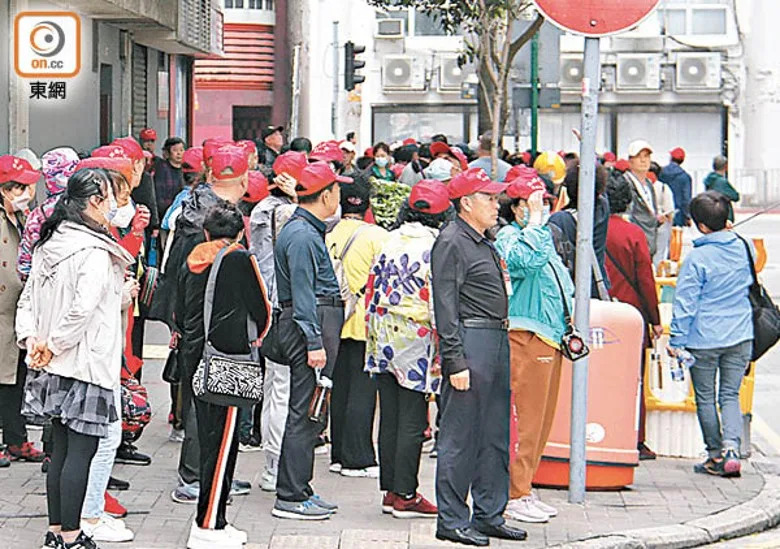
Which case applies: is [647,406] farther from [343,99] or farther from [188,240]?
[343,99]

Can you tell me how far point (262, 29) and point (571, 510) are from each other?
3155cm

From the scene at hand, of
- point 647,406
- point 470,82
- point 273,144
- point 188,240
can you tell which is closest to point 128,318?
point 188,240

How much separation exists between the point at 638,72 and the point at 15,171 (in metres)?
32.6

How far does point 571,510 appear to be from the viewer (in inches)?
344

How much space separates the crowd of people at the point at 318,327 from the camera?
23.8 feet

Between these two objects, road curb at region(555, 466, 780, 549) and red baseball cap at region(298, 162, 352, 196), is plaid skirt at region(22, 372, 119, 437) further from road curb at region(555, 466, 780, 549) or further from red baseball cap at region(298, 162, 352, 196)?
road curb at region(555, 466, 780, 549)

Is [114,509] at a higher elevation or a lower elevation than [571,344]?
lower

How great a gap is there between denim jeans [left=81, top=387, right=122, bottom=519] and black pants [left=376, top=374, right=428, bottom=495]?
1.57m

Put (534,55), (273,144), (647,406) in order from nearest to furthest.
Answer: (647,406) < (273,144) < (534,55)

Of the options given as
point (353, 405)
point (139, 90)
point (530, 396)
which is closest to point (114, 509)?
point (353, 405)

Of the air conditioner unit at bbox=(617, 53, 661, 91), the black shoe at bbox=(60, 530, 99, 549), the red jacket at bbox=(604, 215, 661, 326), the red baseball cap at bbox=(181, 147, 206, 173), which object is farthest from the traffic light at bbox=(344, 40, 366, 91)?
the black shoe at bbox=(60, 530, 99, 549)

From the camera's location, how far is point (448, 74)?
4066cm

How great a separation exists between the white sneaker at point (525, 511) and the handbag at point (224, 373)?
1698 millimetres

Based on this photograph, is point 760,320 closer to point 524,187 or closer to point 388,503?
point 524,187
